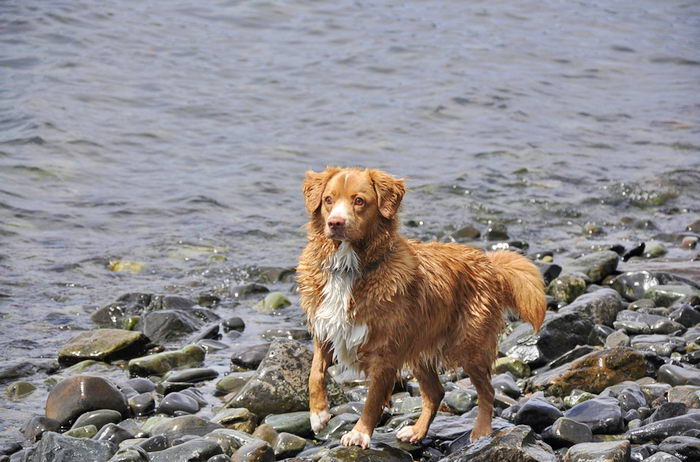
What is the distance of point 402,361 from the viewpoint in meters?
6.48

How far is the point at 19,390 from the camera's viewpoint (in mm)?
8367

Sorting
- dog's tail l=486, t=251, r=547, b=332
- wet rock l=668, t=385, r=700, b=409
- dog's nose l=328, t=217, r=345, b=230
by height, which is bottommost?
wet rock l=668, t=385, r=700, b=409

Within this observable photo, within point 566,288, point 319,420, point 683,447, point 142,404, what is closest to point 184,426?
point 142,404

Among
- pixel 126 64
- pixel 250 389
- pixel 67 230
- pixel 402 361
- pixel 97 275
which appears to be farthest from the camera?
pixel 126 64

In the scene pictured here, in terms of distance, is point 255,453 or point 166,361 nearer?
point 255,453

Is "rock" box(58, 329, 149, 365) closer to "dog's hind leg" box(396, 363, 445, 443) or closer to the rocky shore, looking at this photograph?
the rocky shore

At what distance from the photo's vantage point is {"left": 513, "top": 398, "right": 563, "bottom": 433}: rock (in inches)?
279

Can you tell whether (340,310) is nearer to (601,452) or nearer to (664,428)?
(601,452)

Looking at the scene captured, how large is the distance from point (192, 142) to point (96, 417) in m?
10.2

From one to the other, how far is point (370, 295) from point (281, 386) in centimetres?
167

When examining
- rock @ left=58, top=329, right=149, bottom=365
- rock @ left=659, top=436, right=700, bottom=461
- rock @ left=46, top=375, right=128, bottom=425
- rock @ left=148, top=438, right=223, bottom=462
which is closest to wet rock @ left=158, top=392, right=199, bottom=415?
rock @ left=46, top=375, right=128, bottom=425

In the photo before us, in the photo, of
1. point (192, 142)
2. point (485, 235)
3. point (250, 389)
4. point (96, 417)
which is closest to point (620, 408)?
point (250, 389)

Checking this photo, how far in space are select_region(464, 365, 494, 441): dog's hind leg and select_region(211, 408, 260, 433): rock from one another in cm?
163

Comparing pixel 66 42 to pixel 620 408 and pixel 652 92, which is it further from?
pixel 620 408
